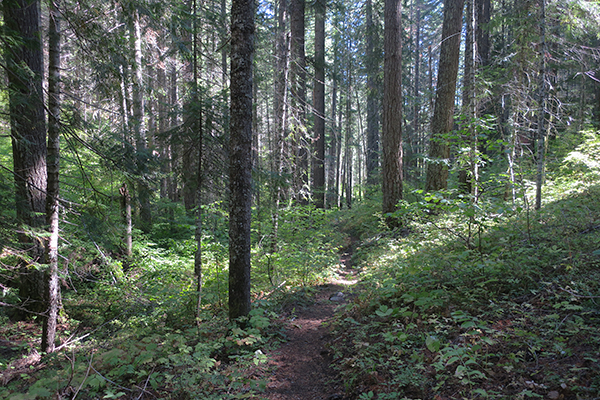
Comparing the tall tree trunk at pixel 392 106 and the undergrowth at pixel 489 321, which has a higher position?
the tall tree trunk at pixel 392 106

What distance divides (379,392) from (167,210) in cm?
1278

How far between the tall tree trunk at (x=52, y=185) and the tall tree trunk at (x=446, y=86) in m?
8.96

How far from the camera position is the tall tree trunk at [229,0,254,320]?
4.64m

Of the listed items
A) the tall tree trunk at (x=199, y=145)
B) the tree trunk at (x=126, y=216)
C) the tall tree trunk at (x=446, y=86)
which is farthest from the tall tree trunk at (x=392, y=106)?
the tree trunk at (x=126, y=216)

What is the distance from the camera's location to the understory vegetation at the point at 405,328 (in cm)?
285

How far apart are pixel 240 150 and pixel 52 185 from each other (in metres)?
3.27

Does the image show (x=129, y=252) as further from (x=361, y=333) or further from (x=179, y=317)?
(x=361, y=333)

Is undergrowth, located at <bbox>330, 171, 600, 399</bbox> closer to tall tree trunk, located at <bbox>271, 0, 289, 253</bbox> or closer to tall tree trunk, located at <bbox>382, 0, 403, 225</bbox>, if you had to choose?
tall tree trunk, located at <bbox>271, 0, 289, 253</bbox>

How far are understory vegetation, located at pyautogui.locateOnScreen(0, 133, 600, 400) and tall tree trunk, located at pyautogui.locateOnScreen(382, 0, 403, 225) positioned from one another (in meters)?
2.80

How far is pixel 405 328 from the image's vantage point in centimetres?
397

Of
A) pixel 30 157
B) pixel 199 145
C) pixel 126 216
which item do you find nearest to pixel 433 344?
pixel 199 145

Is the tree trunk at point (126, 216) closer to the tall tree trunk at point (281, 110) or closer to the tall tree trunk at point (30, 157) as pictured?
the tall tree trunk at point (30, 157)

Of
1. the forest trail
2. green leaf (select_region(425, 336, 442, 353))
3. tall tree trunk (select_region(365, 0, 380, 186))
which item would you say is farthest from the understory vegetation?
tall tree trunk (select_region(365, 0, 380, 186))

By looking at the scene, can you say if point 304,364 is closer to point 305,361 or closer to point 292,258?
point 305,361
